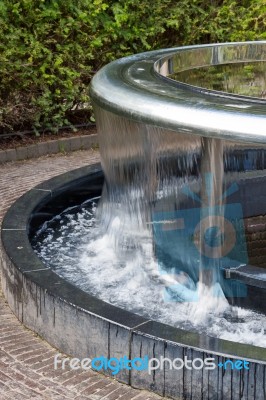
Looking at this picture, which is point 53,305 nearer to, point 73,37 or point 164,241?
point 164,241

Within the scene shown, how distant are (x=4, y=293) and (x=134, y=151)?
1373mm

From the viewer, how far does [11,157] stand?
9258mm

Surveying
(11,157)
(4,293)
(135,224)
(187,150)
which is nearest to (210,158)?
(187,150)

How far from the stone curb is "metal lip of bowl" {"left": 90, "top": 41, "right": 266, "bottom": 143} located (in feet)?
12.7

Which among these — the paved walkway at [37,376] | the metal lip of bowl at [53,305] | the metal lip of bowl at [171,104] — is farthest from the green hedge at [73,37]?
the paved walkway at [37,376]

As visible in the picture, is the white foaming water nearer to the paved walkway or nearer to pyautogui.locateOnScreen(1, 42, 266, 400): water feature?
pyautogui.locateOnScreen(1, 42, 266, 400): water feature

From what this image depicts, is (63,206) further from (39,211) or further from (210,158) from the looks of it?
(210,158)

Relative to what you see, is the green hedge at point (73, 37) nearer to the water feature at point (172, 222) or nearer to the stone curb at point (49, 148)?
the stone curb at point (49, 148)

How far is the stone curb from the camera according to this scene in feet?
30.3

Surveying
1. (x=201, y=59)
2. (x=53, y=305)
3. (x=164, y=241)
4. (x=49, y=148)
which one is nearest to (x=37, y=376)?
(x=53, y=305)

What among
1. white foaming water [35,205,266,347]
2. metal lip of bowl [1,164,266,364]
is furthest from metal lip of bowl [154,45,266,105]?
metal lip of bowl [1,164,266,364]

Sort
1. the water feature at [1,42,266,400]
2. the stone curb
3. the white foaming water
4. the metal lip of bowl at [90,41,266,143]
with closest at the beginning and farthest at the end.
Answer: the metal lip of bowl at [90,41,266,143] → the water feature at [1,42,266,400] → the white foaming water → the stone curb

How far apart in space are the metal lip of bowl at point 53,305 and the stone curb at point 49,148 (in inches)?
130

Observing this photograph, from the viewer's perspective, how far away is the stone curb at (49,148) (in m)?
9.25
